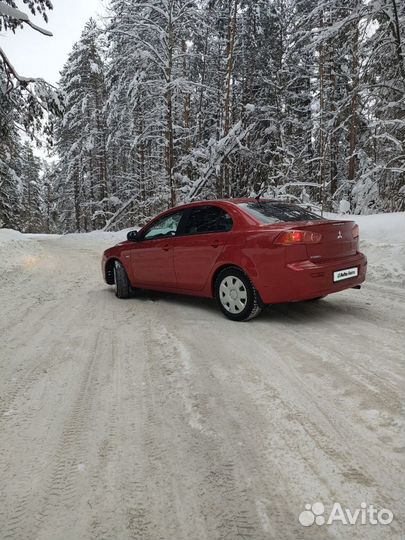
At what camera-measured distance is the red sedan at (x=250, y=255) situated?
4516 millimetres

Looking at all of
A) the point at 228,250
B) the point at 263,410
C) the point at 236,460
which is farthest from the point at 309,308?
the point at 236,460

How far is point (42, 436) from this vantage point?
246 centimetres

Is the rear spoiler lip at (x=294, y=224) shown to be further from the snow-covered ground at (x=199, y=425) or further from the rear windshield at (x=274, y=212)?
the snow-covered ground at (x=199, y=425)

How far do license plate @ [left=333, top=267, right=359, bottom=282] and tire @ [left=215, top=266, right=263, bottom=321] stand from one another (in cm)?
96

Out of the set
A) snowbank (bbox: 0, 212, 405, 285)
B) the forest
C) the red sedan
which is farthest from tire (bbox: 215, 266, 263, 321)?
the forest

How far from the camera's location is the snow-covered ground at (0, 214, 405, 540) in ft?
5.93

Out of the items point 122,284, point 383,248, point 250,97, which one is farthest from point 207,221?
point 250,97

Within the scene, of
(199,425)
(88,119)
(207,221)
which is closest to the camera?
(199,425)

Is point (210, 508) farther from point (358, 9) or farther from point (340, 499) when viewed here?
point (358, 9)

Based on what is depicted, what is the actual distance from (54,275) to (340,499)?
831cm

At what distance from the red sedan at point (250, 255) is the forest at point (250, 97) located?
6.31 m

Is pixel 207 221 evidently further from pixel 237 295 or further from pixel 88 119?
pixel 88 119

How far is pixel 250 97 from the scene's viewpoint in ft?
62.7

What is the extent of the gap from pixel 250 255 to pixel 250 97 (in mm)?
16684
